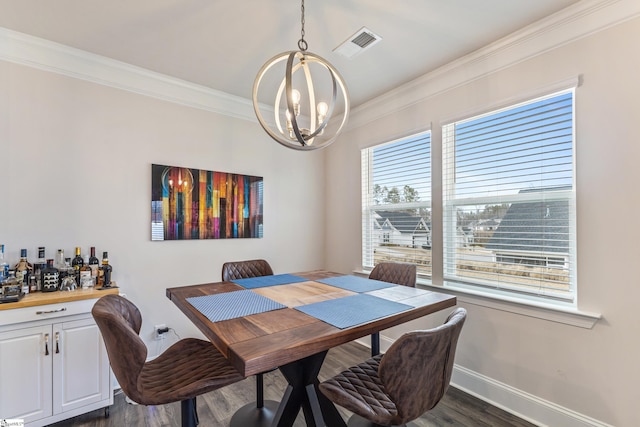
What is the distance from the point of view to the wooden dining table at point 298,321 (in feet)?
3.60

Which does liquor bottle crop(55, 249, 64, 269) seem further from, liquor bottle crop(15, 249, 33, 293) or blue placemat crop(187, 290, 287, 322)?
blue placemat crop(187, 290, 287, 322)

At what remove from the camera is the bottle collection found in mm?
2000

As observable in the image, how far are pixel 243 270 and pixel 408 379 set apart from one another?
5.85ft

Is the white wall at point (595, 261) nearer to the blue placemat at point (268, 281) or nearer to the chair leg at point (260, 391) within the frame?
the blue placemat at point (268, 281)

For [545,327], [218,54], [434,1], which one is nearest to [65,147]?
[218,54]

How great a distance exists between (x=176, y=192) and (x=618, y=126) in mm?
3434

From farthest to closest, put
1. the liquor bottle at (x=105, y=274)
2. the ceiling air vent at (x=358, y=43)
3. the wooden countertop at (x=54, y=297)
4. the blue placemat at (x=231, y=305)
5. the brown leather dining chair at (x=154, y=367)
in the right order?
the liquor bottle at (x=105, y=274)
the ceiling air vent at (x=358, y=43)
the wooden countertop at (x=54, y=297)
the blue placemat at (x=231, y=305)
the brown leather dining chair at (x=154, y=367)

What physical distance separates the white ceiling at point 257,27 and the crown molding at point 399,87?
0.24ft

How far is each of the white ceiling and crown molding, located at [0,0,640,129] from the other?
74mm

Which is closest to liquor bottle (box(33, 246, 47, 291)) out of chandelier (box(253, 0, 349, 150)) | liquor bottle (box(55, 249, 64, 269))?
liquor bottle (box(55, 249, 64, 269))

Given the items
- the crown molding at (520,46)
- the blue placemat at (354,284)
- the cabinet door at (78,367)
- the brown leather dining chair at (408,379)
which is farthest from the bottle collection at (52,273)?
the crown molding at (520,46)

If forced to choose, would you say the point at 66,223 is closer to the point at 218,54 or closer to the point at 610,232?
the point at 218,54

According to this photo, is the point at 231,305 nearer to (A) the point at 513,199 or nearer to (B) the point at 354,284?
(B) the point at 354,284

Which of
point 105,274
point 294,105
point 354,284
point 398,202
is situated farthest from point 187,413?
point 398,202
